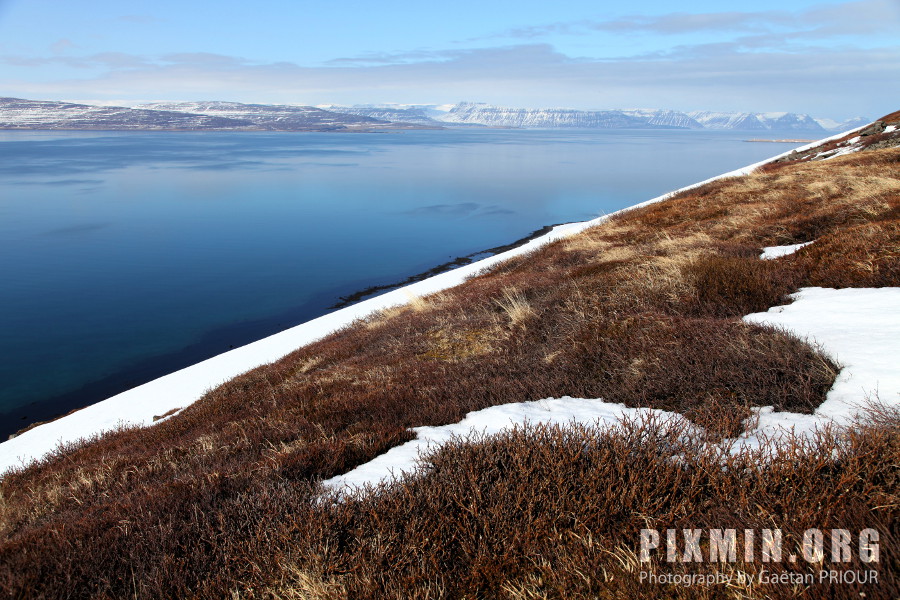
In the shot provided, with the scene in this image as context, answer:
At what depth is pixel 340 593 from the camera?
243cm

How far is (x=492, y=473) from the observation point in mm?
3230

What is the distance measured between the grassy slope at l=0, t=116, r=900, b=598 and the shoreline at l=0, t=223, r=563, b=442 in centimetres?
1148

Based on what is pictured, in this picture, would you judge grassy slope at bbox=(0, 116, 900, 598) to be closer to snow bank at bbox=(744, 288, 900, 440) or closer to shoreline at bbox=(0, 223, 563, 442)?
snow bank at bbox=(744, 288, 900, 440)

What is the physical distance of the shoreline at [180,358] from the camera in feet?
53.3

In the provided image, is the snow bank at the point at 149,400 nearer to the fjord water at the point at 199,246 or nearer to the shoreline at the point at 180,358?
the shoreline at the point at 180,358

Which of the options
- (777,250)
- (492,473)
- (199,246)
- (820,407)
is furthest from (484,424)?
(199,246)

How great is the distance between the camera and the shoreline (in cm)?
1623

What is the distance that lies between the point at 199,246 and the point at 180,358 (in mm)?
19783

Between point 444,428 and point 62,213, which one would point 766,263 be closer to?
point 444,428

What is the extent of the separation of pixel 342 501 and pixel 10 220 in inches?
2227

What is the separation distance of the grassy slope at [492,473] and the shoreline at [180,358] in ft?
37.7

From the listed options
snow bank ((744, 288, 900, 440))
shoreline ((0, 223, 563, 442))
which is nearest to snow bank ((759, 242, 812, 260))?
snow bank ((744, 288, 900, 440))

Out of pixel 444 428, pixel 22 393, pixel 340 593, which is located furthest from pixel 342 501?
pixel 22 393

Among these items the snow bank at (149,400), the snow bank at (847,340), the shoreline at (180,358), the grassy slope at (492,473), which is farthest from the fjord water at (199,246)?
the snow bank at (847,340)
